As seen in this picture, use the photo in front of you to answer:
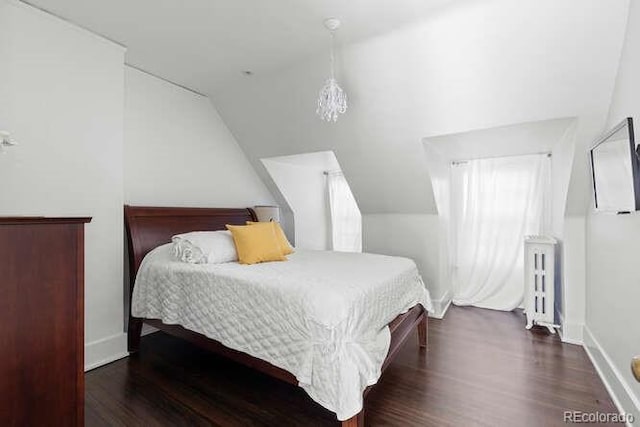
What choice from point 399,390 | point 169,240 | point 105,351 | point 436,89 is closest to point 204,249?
point 169,240

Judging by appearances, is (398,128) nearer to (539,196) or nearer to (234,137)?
(539,196)

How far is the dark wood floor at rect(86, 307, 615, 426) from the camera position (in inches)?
66.9

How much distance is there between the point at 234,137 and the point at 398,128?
6.96ft

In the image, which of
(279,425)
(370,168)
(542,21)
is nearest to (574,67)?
(542,21)

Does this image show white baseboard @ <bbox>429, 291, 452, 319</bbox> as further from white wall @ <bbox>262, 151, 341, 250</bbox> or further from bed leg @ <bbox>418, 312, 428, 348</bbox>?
white wall @ <bbox>262, 151, 341, 250</bbox>

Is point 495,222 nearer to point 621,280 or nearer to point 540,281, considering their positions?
point 540,281

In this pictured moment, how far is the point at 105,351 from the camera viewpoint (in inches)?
92.8

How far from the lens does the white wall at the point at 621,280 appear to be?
64.1 inches

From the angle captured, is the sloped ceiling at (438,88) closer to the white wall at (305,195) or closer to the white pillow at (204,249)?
the white wall at (305,195)

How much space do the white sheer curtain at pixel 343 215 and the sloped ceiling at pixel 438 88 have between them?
0.98 metres

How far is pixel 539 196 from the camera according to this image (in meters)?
3.39

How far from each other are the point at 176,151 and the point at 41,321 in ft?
7.59

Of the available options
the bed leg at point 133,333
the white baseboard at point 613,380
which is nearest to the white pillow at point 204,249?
the bed leg at point 133,333

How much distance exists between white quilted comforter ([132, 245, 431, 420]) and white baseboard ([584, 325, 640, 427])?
3.74 ft
